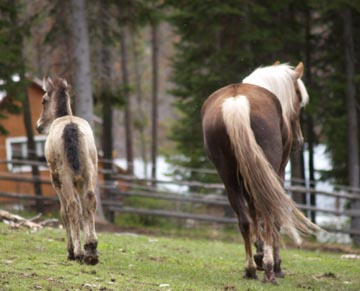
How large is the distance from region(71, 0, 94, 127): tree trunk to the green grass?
5528 mm

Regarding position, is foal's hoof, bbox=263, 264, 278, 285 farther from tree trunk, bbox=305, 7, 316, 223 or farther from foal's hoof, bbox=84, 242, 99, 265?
tree trunk, bbox=305, 7, 316, 223

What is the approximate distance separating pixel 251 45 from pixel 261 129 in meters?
12.6

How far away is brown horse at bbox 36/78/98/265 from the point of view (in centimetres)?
830

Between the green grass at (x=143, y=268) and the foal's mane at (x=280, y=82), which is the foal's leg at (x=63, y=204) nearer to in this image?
the green grass at (x=143, y=268)

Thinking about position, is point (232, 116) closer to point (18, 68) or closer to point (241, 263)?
point (241, 263)

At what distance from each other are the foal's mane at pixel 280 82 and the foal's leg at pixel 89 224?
98.2 inches

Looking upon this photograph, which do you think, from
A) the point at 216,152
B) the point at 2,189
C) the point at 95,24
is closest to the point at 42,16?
the point at 95,24

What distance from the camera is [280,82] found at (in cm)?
918

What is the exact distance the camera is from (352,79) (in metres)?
19.1

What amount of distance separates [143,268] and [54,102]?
8.02 ft

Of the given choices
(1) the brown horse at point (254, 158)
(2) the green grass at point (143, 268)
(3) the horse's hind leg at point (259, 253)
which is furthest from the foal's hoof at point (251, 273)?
(3) the horse's hind leg at point (259, 253)

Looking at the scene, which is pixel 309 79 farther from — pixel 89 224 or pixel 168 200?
pixel 89 224

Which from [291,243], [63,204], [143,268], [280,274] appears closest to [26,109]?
[291,243]

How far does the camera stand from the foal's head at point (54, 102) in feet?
29.6
